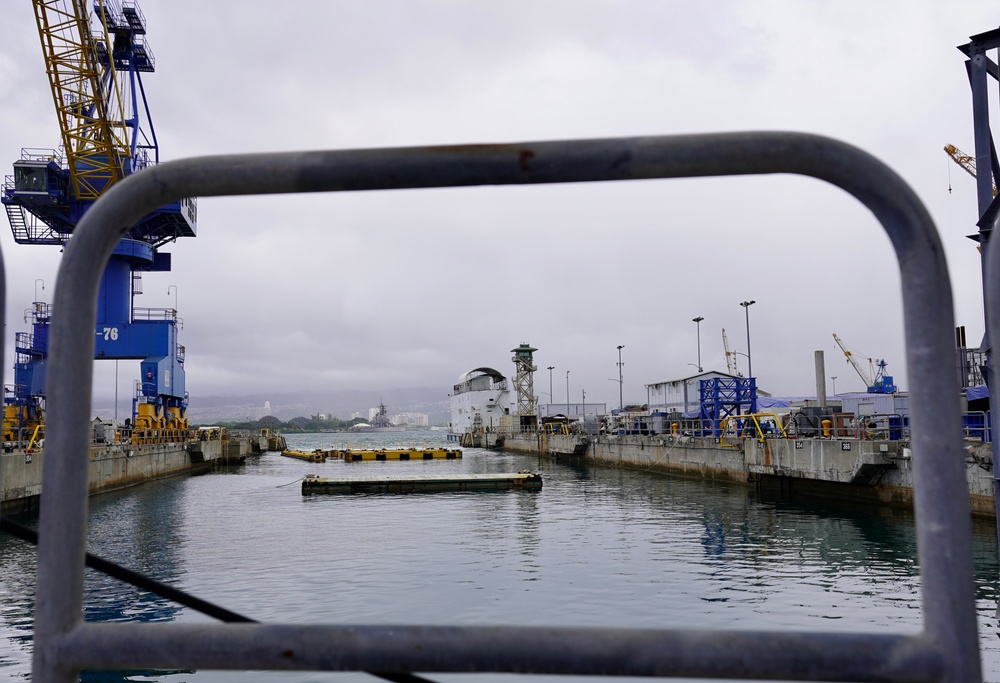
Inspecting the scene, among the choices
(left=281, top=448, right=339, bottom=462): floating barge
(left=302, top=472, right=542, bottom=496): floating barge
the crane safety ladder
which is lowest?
(left=281, top=448, right=339, bottom=462): floating barge

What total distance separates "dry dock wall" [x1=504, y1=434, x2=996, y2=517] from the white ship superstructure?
59.2 metres

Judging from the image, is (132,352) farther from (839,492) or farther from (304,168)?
(304,168)

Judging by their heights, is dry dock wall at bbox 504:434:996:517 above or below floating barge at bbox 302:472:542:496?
above

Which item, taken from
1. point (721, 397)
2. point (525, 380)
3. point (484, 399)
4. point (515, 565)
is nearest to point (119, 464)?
point (515, 565)

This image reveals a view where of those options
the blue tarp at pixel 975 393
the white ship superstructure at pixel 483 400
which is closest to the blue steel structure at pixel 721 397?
the blue tarp at pixel 975 393

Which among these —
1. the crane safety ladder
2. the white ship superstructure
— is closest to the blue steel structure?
the crane safety ladder

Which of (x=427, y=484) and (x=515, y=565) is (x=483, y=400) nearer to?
(x=427, y=484)

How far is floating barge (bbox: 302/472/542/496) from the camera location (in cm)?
3309

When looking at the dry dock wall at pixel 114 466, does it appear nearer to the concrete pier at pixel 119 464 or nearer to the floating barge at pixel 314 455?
the concrete pier at pixel 119 464

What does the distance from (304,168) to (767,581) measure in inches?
569

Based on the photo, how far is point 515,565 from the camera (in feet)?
51.8

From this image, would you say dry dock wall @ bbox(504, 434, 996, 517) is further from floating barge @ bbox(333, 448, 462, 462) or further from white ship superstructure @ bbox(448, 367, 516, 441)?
white ship superstructure @ bbox(448, 367, 516, 441)

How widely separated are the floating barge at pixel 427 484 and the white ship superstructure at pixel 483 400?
213 feet

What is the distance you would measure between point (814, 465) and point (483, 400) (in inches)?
3186
